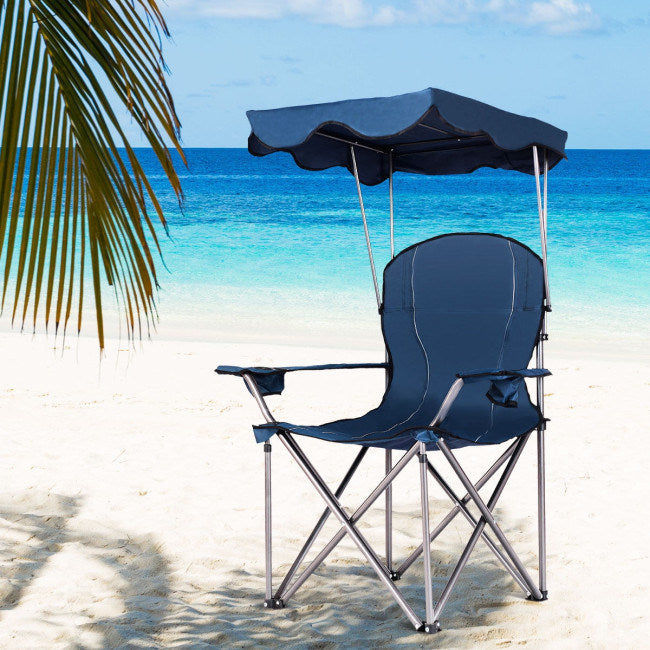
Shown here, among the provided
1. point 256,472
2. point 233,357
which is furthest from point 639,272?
point 256,472

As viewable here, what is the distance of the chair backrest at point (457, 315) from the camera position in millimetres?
2719

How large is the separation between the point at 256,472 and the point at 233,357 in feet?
11.0

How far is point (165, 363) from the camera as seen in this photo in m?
6.64

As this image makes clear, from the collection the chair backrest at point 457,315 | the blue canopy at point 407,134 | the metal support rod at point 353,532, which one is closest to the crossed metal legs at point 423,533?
the metal support rod at point 353,532

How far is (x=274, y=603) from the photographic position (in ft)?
7.95

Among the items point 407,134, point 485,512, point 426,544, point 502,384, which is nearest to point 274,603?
point 426,544

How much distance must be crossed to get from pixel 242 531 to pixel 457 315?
1035 millimetres

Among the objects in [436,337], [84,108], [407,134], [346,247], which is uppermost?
[346,247]

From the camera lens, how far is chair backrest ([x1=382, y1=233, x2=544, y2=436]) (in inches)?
107

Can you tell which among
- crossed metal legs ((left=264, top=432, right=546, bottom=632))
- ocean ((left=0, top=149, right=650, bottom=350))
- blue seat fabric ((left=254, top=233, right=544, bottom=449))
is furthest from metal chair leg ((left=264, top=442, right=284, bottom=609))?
ocean ((left=0, top=149, right=650, bottom=350))

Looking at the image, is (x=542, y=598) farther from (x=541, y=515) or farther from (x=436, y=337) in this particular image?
(x=436, y=337)

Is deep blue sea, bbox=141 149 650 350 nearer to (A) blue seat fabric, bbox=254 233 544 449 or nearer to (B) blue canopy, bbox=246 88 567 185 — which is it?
(B) blue canopy, bbox=246 88 567 185

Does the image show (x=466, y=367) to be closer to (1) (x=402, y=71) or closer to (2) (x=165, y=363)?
(2) (x=165, y=363)

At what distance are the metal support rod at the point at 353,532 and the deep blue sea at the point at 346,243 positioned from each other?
69.0 inches
